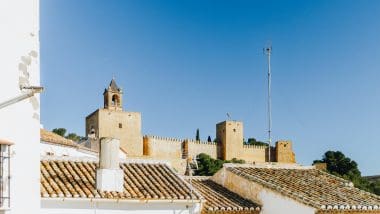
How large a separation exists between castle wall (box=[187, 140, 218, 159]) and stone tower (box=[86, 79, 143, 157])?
9.87 m

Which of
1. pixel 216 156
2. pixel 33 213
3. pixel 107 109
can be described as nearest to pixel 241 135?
pixel 216 156

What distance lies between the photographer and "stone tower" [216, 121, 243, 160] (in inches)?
3324

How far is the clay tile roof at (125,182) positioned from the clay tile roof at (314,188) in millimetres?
2531

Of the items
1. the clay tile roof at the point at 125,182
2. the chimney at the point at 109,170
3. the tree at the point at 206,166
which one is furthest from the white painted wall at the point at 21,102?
the tree at the point at 206,166

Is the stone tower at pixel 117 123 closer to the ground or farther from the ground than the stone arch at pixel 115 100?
closer to the ground

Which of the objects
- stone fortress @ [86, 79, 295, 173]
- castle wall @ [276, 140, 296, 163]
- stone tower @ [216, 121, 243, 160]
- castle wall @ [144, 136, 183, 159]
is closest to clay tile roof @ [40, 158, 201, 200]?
stone fortress @ [86, 79, 295, 173]

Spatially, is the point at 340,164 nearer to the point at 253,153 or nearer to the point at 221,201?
the point at 253,153

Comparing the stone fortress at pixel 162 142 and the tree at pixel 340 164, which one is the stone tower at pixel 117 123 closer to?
the stone fortress at pixel 162 142

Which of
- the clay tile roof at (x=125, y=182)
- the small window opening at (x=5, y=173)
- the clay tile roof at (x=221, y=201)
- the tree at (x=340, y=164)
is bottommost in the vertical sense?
the tree at (x=340, y=164)

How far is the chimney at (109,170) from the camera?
13039mm

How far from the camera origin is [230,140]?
277 ft

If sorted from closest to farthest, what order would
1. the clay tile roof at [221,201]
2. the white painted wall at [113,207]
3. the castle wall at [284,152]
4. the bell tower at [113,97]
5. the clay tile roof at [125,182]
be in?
the white painted wall at [113,207], the clay tile roof at [125,182], the clay tile roof at [221,201], the bell tower at [113,97], the castle wall at [284,152]

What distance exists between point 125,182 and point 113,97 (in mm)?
60712

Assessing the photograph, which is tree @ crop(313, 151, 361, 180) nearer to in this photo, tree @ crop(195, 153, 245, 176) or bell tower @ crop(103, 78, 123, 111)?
tree @ crop(195, 153, 245, 176)
